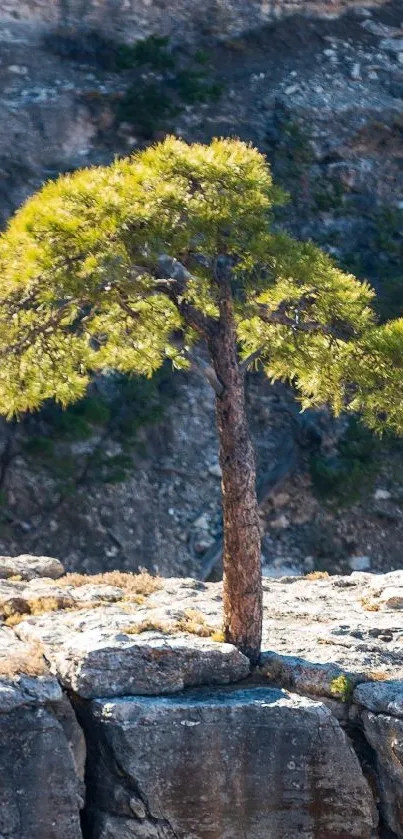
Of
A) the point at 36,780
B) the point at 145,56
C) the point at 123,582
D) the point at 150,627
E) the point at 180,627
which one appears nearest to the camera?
the point at 36,780

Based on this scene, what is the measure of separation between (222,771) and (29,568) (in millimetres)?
5156

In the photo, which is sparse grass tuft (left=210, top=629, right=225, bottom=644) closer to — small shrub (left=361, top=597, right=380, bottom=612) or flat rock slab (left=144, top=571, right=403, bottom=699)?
flat rock slab (left=144, top=571, right=403, bottom=699)

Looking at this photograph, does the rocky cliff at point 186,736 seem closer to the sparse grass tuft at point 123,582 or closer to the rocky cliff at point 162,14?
the sparse grass tuft at point 123,582

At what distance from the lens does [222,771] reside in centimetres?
913

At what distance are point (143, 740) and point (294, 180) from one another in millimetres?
18228

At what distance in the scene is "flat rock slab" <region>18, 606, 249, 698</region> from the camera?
9.41 metres

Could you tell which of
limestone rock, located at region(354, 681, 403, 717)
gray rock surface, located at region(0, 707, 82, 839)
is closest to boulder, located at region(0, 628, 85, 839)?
gray rock surface, located at region(0, 707, 82, 839)

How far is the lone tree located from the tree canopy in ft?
0.04

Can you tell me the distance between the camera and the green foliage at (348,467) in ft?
69.0

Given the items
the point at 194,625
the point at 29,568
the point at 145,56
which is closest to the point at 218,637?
the point at 194,625

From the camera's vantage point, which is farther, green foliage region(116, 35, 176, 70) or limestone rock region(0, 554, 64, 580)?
green foliage region(116, 35, 176, 70)

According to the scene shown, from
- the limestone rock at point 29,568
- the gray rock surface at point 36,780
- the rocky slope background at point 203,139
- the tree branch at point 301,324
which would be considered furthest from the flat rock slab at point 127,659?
the rocky slope background at point 203,139

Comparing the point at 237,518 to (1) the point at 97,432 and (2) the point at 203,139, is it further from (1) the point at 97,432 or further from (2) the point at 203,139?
(2) the point at 203,139

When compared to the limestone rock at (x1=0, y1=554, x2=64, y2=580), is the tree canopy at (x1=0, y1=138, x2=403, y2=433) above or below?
above
